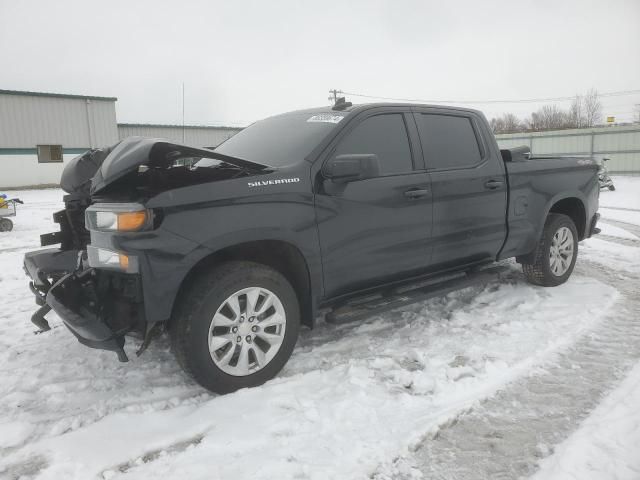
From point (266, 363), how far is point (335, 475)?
3.18 feet

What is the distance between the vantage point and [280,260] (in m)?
3.18

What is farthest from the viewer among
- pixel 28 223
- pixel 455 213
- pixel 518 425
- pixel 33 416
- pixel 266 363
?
pixel 28 223

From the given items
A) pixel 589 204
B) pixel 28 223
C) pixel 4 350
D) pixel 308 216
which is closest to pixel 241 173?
pixel 308 216

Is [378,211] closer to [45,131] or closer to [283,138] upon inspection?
[283,138]

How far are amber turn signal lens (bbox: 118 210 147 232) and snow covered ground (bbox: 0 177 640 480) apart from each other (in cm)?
112

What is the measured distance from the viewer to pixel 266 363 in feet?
9.78

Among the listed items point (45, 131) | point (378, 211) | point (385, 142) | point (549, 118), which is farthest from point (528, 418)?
point (549, 118)

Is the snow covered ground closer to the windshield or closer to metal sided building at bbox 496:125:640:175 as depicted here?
the windshield

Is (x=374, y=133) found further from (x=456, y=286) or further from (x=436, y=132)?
(x=456, y=286)

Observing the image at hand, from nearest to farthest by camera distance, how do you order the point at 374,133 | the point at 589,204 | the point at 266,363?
the point at 266,363 < the point at 374,133 < the point at 589,204

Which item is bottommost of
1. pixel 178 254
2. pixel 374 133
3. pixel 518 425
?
pixel 518 425

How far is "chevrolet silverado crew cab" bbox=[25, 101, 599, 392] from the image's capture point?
2.62m

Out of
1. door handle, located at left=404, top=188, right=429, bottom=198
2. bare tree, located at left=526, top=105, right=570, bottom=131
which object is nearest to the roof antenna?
door handle, located at left=404, top=188, right=429, bottom=198

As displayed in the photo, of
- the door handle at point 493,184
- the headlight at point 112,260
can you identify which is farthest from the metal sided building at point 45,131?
the headlight at point 112,260
